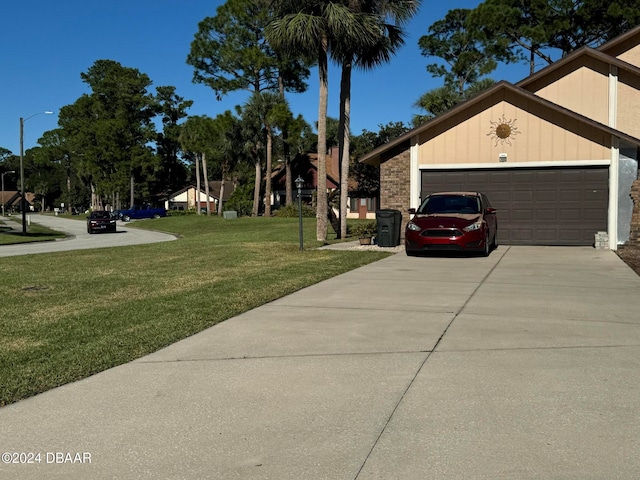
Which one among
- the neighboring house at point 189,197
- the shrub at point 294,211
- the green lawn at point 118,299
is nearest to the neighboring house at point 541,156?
the green lawn at point 118,299

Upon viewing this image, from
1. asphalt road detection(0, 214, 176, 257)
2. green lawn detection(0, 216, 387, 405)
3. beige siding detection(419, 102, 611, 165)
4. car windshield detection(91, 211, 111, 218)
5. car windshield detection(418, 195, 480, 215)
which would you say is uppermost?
beige siding detection(419, 102, 611, 165)

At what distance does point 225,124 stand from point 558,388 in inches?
1896

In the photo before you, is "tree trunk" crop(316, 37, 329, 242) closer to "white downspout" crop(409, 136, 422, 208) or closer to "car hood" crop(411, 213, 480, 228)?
"white downspout" crop(409, 136, 422, 208)

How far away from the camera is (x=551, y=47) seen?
119ft

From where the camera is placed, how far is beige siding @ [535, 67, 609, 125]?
1897 centimetres

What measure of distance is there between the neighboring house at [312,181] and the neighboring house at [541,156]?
31.5m

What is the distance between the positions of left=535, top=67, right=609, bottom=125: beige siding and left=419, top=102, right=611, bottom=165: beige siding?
2.66m

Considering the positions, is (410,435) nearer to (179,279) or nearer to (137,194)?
(179,279)

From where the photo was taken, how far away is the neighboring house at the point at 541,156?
1672 cm

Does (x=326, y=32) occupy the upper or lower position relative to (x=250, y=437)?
upper

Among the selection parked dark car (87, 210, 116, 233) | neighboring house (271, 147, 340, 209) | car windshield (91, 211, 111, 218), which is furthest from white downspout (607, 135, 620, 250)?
neighboring house (271, 147, 340, 209)

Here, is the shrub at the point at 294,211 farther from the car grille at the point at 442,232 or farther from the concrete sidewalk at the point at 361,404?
the concrete sidewalk at the point at 361,404

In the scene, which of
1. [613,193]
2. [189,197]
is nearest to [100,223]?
[613,193]

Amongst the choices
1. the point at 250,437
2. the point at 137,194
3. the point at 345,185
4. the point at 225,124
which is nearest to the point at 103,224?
the point at 225,124
